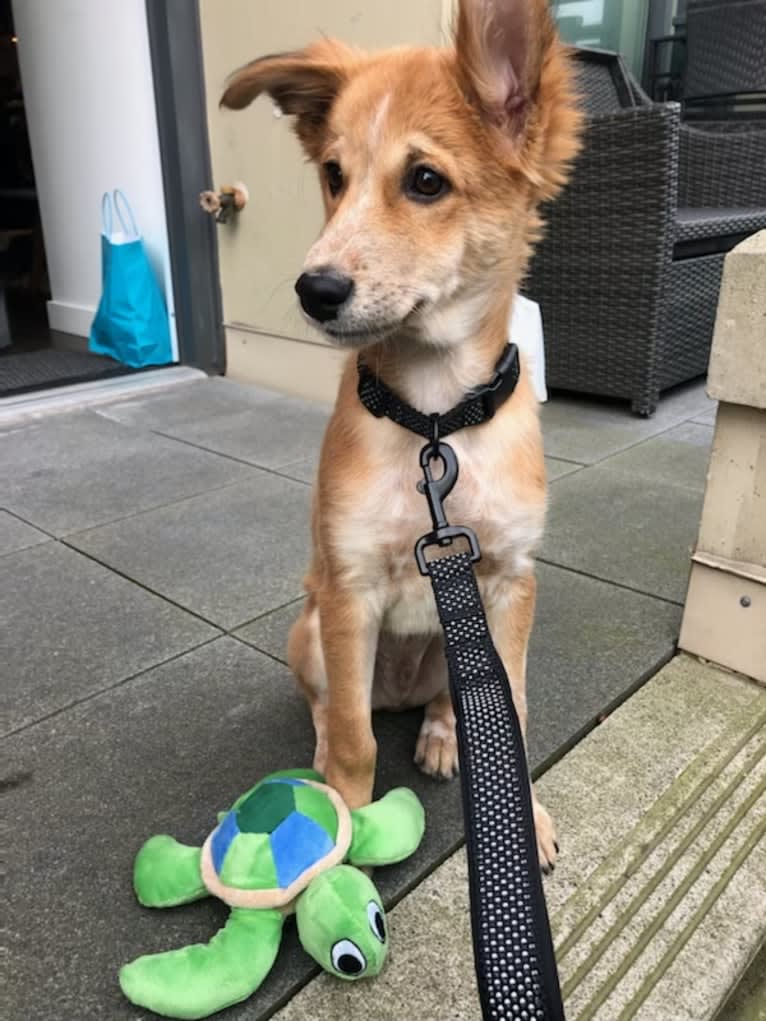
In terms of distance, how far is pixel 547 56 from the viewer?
1412 mm

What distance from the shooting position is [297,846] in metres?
1.42

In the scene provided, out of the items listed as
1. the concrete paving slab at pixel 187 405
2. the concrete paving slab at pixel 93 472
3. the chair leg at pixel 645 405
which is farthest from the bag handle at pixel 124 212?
the chair leg at pixel 645 405

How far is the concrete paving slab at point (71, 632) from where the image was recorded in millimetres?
2270

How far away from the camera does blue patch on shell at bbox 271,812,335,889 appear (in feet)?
4.58

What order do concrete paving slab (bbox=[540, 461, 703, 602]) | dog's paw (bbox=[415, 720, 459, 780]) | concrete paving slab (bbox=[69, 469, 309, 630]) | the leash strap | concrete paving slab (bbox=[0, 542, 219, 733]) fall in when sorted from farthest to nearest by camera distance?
concrete paving slab (bbox=[540, 461, 703, 602]), concrete paving slab (bbox=[69, 469, 309, 630]), concrete paving slab (bbox=[0, 542, 219, 733]), dog's paw (bbox=[415, 720, 459, 780]), the leash strap

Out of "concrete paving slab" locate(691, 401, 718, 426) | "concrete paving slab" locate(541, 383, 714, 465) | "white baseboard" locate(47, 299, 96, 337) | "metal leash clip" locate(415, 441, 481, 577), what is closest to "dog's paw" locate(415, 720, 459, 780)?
"metal leash clip" locate(415, 441, 481, 577)

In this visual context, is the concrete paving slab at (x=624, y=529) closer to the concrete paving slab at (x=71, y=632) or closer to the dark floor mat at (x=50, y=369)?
the concrete paving slab at (x=71, y=632)

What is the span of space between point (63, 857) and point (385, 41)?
12.3ft

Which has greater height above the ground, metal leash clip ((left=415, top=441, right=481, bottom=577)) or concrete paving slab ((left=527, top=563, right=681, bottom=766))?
metal leash clip ((left=415, top=441, right=481, bottom=577))

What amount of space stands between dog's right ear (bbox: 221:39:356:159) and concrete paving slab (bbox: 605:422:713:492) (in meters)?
2.52

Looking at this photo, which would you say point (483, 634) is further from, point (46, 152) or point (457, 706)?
point (46, 152)

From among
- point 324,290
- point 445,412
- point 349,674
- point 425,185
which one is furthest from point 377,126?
point 349,674

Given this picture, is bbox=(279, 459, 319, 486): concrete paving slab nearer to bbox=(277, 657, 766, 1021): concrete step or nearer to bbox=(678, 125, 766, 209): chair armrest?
bbox=(277, 657, 766, 1021): concrete step

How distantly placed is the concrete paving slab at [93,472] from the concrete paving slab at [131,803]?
1309 mm
